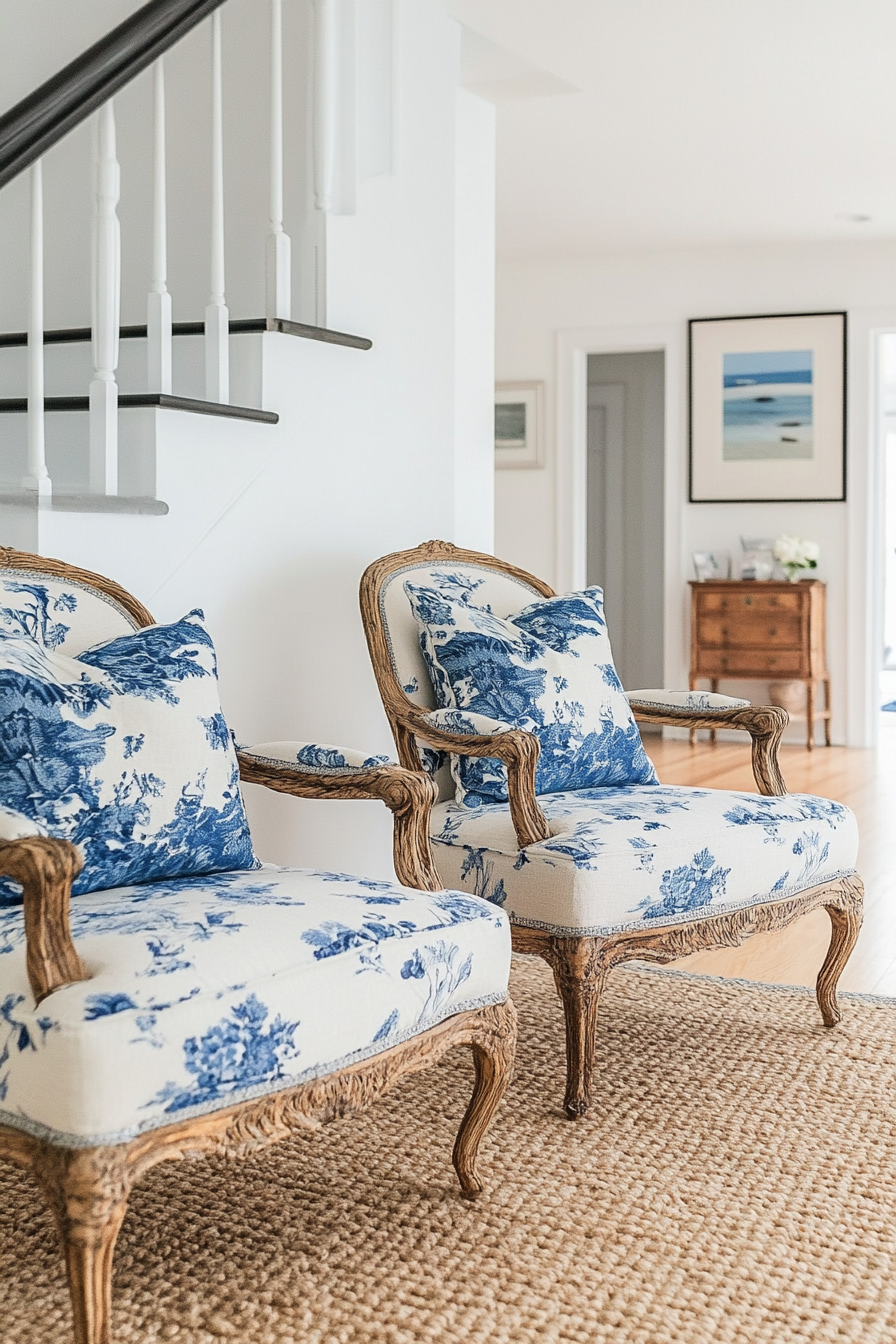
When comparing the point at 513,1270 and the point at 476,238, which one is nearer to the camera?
the point at 513,1270

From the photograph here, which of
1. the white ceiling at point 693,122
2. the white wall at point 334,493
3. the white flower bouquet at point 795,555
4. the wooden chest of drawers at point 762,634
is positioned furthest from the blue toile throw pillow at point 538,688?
the white flower bouquet at point 795,555

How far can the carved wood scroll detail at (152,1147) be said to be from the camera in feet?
4.51

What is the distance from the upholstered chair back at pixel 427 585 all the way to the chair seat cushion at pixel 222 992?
0.90m

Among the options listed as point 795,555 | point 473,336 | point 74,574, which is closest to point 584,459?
point 795,555

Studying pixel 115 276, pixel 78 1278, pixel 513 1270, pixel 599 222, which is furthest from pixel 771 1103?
pixel 599 222

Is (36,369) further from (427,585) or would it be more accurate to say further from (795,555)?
(795,555)

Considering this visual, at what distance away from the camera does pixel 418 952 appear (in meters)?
1.71

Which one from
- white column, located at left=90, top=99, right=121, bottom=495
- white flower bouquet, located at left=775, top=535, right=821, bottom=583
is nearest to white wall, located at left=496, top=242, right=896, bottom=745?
white flower bouquet, located at left=775, top=535, right=821, bottom=583

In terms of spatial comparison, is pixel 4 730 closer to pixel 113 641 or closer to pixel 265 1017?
pixel 113 641

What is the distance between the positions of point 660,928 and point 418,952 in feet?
2.29

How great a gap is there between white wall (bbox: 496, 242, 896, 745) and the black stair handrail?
16.3ft

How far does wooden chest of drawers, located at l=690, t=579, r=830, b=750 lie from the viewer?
269 inches

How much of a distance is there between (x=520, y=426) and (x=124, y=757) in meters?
6.00

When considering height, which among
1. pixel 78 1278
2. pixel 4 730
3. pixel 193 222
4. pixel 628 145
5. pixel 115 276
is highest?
pixel 628 145
